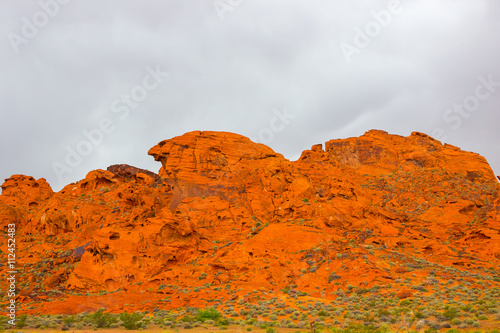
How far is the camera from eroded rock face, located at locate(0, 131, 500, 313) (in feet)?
89.7

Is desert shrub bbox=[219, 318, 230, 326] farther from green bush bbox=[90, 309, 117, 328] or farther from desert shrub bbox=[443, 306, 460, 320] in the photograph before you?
desert shrub bbox=[443, 306, 460, 320]

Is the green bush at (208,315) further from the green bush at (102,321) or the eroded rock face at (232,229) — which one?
the green bush at (102,321)

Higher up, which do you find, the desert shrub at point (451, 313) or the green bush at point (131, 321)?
the green bush at point (131, 321)

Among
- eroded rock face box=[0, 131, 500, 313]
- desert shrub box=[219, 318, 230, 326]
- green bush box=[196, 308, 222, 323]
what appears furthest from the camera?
eroded rock face box=[0, 131, 500, 313]

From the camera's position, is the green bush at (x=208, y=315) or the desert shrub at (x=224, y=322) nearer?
the desert shrub at (x=224, y=322)

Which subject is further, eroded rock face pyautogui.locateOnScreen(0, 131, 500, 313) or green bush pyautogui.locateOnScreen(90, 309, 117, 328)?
eroded rock face pyautogui.locateOnScreen(0, 131, 500, 313)

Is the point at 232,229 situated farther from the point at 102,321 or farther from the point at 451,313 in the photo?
the point at 451,313

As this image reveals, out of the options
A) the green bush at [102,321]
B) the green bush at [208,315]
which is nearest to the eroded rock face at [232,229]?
the green bush at [208,315]

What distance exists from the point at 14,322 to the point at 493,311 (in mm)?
26373

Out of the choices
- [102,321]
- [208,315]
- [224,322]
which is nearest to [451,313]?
[224,322]

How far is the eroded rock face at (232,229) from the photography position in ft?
89.7

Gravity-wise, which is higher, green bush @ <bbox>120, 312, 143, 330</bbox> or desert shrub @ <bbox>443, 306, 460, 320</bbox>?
green bush @ <bbox>120, 312, 143, 330</bbox>

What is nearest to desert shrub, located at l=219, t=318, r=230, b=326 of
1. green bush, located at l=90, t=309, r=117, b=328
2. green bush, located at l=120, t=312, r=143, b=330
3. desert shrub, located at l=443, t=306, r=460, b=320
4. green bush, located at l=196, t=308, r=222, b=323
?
green bush, located at l=196, t=308, r=222, b=323

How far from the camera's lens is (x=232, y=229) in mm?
35500
